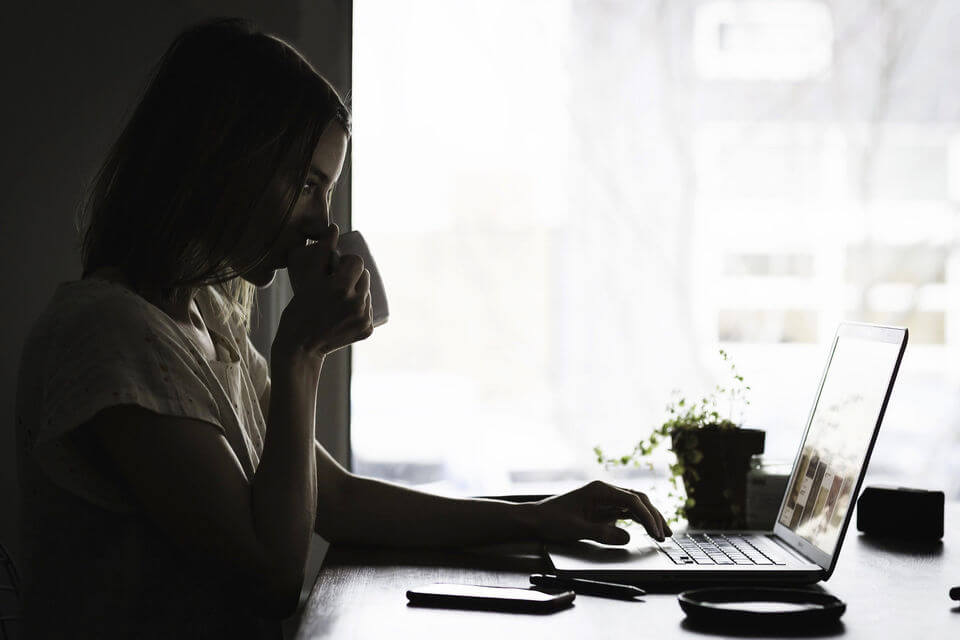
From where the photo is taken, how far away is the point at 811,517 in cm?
113

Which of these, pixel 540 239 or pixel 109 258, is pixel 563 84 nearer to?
pixel 540 239

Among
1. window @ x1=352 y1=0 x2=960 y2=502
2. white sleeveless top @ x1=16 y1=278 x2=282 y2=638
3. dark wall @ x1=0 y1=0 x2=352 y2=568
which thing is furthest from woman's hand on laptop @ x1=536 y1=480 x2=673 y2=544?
dark wall @ x1=0 y1=0 x2=352 y2=568

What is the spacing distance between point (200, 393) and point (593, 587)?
45cm

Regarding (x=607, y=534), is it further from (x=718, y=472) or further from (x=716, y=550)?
(x=718, y=472)

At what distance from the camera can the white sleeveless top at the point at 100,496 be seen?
0.95 m

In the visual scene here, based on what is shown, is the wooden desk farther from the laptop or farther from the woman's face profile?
the woman's face profile

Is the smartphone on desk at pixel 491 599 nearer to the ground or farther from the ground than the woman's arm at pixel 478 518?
farther from the ground

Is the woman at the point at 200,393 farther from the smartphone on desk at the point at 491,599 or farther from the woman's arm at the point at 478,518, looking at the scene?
the smartphone on desk at the point at 491,599

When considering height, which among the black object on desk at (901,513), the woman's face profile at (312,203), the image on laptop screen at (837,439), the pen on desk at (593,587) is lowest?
the black object on desk at (901,513)

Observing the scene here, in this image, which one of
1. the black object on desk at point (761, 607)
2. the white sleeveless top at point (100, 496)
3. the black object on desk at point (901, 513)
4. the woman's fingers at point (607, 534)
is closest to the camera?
the black object on desk at point (761, 607)

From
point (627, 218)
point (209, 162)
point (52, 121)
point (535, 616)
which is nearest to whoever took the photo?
point (535, 616)

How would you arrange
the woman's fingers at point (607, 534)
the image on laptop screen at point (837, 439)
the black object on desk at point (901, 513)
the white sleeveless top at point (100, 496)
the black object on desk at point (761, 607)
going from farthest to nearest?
the black object on desk at point (901, 513) < the woman's fingers at point (607, 534) < the image on laptop screen at point (837, 439) < the white sleeveless top at point (100, 496) < the black object on desk at point (761, 607)

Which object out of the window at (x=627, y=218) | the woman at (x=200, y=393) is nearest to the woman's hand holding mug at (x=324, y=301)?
the woman at (x=200, y=393)

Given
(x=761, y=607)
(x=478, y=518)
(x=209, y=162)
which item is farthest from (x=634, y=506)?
(x=209, y=162)
